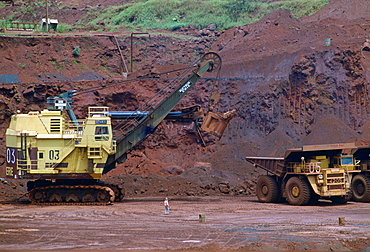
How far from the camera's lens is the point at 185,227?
18453mm

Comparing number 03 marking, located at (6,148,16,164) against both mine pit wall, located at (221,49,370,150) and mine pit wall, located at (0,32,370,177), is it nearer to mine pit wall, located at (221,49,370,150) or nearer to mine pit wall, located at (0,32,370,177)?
mine pit wall, located at (0,32,370,177)

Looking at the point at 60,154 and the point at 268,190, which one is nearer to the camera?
the point at 60,154

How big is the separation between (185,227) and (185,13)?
120 feet

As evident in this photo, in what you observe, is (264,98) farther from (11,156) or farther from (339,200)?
(11,156)

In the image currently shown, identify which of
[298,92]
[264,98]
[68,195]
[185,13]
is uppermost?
[185,13]

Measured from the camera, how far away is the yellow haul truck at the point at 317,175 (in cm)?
2391

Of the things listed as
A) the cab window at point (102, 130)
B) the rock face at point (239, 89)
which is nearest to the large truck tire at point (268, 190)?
the rock face at point (239, 89)

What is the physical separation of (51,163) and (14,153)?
1.69 meters

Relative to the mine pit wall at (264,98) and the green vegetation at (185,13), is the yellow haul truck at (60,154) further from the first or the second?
the green vegetation at (185,13)

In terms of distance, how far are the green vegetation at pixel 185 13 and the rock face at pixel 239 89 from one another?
320 inches

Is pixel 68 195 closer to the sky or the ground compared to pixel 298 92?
closer to the ground

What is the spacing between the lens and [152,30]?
1885 inches

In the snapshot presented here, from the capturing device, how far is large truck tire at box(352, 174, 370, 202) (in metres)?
25.5

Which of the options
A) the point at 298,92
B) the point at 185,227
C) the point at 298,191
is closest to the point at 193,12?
the point at 298,92
